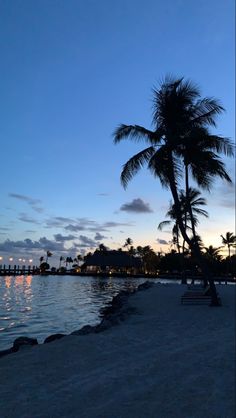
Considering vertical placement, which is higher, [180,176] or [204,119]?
[204,119]

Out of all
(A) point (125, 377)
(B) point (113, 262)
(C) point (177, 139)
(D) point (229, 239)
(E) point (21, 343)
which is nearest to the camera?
(A) point (125, 377)

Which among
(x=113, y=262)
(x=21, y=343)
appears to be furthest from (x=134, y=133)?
(x=113, y=262)

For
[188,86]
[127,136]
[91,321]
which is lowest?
[91,321]

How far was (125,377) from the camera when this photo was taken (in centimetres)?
760

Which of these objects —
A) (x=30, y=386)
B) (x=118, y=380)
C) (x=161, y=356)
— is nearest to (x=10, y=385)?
(x=30, y=386)

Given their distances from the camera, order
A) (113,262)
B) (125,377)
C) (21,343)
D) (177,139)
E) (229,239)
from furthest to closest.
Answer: (113,262), (229,239), (177,139), (21,343), (125,377)

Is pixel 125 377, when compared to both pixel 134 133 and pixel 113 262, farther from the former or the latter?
pixel 113 262

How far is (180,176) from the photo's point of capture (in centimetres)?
2191

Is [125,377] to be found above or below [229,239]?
below

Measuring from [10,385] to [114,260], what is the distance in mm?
113441

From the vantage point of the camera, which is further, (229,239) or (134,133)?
(229,239)

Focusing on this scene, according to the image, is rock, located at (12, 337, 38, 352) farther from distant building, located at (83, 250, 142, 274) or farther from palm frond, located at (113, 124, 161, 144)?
distant building, located at (83, 250, 142, 274)

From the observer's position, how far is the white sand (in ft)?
19.6

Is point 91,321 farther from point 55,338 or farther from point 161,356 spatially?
point 161,356
